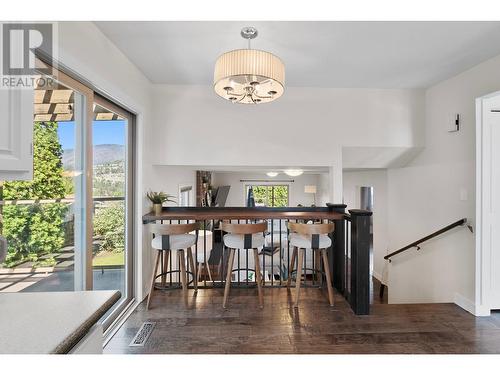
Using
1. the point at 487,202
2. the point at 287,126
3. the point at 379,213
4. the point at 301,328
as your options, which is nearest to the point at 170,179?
the point at 287,126

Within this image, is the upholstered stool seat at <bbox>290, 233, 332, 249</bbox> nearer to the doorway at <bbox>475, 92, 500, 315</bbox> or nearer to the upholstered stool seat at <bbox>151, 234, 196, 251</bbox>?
the upholstered stool seat at <bbox>151, 234, 196, 251</bbox>

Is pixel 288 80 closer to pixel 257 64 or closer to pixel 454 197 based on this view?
pixel 257 64

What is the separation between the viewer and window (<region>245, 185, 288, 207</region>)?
9.51m

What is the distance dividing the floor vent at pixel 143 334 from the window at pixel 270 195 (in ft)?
23.8

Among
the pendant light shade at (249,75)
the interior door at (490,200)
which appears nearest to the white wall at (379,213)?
the interior door at (490,200)

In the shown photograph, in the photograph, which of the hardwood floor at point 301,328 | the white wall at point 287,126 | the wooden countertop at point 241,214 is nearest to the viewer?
the hardwood floor at point 301,328

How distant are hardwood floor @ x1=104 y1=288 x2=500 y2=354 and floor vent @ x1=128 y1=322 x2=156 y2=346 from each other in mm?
43

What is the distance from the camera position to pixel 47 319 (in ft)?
2.88

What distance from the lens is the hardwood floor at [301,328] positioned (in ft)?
6.64

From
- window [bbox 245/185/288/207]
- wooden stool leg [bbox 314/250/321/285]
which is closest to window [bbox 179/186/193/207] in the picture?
wooden stool leg [bbox 314/250/321/285]

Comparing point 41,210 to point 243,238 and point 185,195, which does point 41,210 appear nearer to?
point 243,238

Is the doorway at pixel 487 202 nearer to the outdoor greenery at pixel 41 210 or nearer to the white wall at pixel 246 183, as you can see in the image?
the outdoor greenery at pixel 41 210
